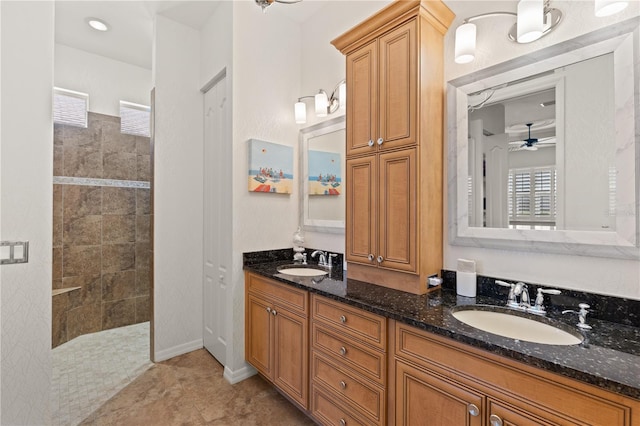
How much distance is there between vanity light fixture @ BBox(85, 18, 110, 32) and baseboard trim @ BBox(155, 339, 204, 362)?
3117 millimetres

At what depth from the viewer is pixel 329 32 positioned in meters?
2.53

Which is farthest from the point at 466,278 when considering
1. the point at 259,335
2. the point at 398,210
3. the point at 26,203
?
the point at 26,203

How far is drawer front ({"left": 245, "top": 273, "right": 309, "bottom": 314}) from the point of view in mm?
1878

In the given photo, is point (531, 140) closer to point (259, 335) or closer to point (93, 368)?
point (259, 335)

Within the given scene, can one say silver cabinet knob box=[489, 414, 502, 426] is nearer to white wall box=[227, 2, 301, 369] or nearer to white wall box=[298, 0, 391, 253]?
white wall box=[298, 0, 391, 253]

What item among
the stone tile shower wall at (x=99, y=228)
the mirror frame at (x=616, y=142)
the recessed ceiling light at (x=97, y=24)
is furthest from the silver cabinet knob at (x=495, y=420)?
the recessed ceiling light at (x=97, y=24)

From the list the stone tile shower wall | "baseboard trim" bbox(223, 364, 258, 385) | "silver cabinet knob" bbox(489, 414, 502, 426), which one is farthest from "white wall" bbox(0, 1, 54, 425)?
"silver cabinet knob" bbox(489, 414, 502, 426)

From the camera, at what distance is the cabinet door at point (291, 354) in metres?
1.84

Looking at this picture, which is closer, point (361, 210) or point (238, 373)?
point (361, 210)

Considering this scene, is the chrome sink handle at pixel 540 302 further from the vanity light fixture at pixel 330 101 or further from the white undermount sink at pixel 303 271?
the vanity light fixture at pixel 330 101

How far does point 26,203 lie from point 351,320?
5.79ft

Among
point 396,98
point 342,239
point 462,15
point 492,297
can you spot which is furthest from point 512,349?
point 462,15

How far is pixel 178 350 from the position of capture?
2826 millimetres

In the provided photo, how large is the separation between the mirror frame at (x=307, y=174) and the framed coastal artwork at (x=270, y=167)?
0.12m
